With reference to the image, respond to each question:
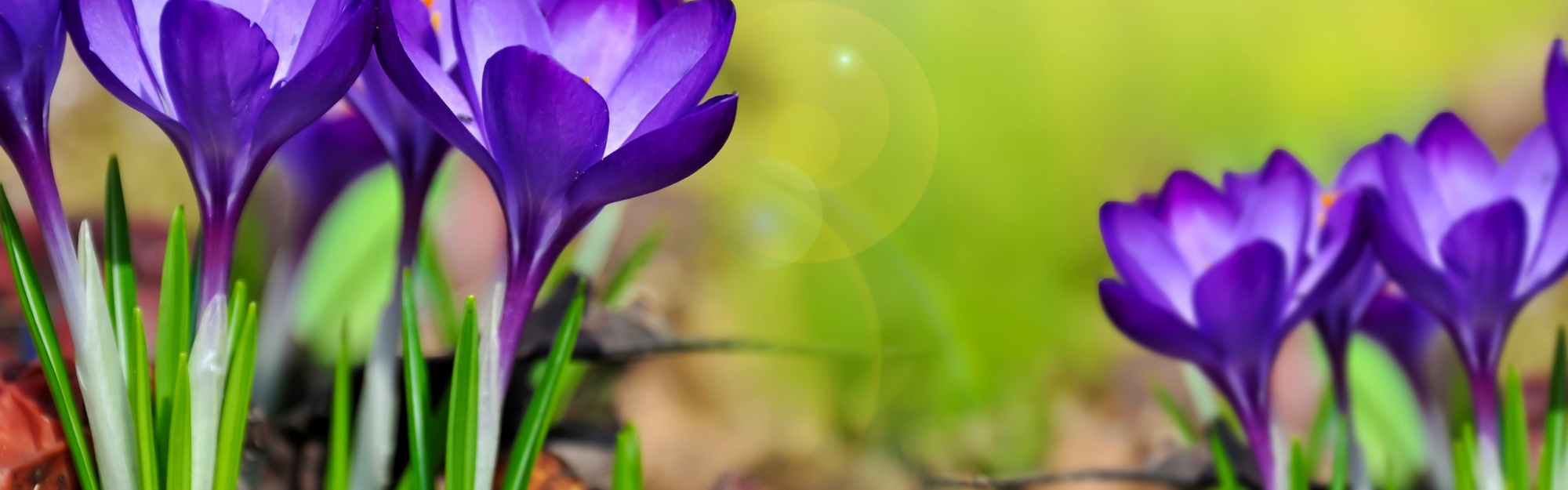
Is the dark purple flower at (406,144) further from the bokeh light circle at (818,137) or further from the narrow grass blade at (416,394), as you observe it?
the bokeh light circle at (818,137)

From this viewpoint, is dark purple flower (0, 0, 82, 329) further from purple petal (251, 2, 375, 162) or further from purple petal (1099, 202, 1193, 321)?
purple petal (1099, 202, 1193, 321)

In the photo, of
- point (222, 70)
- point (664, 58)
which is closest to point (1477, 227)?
point (664, 58)

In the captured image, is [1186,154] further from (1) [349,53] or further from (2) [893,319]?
(1) [349,53]

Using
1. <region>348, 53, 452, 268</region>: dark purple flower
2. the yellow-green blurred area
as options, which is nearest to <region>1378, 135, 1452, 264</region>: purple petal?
the yellow-green blurred area

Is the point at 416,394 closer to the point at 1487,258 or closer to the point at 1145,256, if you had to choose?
the point at 1145,256

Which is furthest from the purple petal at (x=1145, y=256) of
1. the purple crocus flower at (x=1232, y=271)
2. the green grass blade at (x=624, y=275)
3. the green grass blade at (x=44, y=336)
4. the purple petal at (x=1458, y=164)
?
the green grass blade at (x=44, y=336)

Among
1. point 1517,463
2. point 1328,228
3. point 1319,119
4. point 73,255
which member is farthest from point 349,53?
point 1319,119
